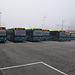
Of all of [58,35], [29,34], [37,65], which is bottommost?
[37,65]

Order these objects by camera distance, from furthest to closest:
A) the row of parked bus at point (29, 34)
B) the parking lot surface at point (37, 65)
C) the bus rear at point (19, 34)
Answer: the bus rear at point (19, 34) < the row of parked bus at point (29, 34) < the parking lot surface at point (37, 65)

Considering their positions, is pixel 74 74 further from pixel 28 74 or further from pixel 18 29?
pixel 18 29

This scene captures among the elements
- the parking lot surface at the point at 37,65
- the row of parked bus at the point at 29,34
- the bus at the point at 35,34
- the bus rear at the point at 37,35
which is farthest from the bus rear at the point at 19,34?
the parking lot surface at the point at 37,65

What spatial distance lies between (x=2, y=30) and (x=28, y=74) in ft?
46.6

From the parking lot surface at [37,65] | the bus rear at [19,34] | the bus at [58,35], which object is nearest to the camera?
the parking lot surface at [37,65]

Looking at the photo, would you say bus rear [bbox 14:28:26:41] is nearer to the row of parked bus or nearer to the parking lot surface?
the row of parked bus

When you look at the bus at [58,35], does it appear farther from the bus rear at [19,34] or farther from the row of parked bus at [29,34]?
the bus rear at [19,34]

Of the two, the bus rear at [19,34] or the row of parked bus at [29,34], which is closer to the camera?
the row of parked bus at [29,34]

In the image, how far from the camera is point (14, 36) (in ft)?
60.0

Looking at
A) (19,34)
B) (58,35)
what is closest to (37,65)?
(19,34)

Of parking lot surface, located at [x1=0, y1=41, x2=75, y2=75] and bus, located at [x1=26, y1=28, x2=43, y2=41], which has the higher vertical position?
bus, located at [x1=26, y1=28, x2=43, y2=41]

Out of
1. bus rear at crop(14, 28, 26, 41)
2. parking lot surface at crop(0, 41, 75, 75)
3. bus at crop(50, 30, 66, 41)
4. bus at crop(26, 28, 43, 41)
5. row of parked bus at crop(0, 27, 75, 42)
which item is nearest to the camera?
parking lot surface at crop(0, 41, 75, 75)

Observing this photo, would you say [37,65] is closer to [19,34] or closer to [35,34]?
[19,34]

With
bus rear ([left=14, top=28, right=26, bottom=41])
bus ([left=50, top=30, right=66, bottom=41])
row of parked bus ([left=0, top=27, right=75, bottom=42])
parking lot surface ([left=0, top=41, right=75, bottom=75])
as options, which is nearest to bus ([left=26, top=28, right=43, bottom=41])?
row of parked bus ([left=0, top=27, right=75, bottom=42])
